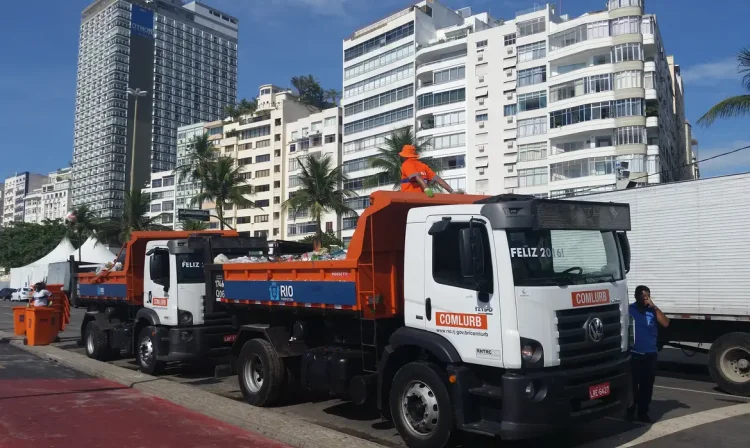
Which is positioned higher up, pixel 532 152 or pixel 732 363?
pixel 532 152

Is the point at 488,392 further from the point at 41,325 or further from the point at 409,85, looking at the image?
the point at 409,85

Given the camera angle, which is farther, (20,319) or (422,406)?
(20,319)

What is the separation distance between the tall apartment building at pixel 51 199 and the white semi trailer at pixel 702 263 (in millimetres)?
160337

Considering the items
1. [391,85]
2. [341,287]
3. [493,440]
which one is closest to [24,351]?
[341,287]

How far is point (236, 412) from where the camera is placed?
8.09 m

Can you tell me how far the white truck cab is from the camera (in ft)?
19.1

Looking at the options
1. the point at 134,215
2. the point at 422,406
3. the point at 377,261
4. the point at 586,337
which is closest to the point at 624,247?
the point at 586,337

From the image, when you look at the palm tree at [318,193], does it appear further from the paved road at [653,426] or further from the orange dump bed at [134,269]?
the paved road at [653,426]

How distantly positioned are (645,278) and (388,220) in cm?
597

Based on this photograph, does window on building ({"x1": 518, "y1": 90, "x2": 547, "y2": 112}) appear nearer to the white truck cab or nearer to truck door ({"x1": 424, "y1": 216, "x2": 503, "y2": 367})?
the white truck cab

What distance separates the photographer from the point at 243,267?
9.37m

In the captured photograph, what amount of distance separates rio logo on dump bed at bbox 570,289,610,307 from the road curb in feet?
8.07

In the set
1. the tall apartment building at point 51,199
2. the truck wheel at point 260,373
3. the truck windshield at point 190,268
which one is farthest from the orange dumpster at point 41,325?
the tall apartment building at point 51,199

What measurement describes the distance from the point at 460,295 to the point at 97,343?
1038 centimetres
